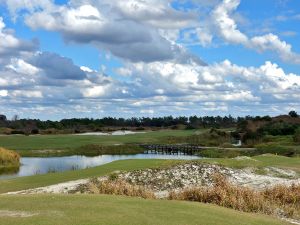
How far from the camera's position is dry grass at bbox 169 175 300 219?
15547 mm

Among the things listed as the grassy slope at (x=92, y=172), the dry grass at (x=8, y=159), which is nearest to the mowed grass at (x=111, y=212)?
the grassy slope at (x=92, y=172)

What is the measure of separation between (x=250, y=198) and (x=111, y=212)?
5.99 m

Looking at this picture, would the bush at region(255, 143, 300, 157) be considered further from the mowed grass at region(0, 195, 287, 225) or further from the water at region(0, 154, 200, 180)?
the mowed grass at region(0, 195, 287, 225)

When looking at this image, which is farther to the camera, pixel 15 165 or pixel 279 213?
pixel 15 165

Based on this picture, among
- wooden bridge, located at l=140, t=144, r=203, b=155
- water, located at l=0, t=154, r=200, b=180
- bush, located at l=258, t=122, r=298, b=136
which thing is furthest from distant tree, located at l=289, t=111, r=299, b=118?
water, located at l=0, t=154, r=200, b=180

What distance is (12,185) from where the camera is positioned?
84.9 feet

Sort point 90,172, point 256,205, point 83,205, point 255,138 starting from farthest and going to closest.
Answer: point 255,138, point 90,172, point 256,205, point 83,205

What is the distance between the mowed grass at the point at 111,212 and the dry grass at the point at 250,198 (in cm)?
214

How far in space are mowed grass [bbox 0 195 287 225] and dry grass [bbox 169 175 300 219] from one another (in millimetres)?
2136

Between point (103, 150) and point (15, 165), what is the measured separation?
105 feet

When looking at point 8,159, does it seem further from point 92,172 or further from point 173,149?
point 173,149

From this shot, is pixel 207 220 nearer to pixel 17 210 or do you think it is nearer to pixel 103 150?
pixel 17 210

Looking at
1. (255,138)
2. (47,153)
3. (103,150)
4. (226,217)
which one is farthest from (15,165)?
(255,138)

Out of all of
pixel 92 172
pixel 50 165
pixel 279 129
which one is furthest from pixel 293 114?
pixel 92 172
